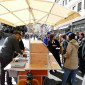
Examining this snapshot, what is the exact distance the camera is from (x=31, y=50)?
9.05 ft

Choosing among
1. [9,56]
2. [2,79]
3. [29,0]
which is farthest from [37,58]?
[29,0]

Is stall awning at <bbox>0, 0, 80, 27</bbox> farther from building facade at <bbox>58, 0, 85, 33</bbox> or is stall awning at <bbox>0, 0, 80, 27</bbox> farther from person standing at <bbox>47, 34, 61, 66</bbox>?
building facade at <bbox>58, 0, 85, 33</bbox>

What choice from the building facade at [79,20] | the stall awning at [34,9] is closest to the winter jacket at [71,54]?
the stall awning at [34,9]

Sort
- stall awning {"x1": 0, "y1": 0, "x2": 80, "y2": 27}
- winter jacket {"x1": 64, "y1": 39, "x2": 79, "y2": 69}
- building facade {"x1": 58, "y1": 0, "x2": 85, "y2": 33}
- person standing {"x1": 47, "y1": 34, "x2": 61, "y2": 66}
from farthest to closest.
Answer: building facade {"x1": 58, "y1": 0, "x2": 85, "y2": 33} → person standing {"x1": 47, "y1": 34, "x2": 61, "y2": 66} → stall awning {"x1": 0, "y1": 0, "x2": 80, "y2": 27} → winter jacket {"x1": 64, "y1": 39, "x2": 79, "y2": 69}

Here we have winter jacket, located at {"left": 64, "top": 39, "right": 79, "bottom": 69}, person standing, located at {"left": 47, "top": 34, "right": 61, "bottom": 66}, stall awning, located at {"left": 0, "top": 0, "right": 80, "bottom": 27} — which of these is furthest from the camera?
person standing, located at {"left": 47, "top": 34, "right": 61, "bottom": 66}

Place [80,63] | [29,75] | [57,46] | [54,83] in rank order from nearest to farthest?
[29,75] < [54,83] < [57,46] < [80,63]

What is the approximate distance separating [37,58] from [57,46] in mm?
2519

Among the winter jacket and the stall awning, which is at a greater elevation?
the stall awning

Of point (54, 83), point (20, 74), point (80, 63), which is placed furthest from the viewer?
point (80, 63)

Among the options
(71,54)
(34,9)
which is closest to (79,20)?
(34,9)

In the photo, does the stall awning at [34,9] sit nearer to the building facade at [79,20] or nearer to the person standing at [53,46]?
the person standing at [53,46]

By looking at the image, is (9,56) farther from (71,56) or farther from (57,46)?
(57,46)

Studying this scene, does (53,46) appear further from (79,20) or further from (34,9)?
(79,20)

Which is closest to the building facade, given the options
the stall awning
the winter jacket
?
the stall awning
